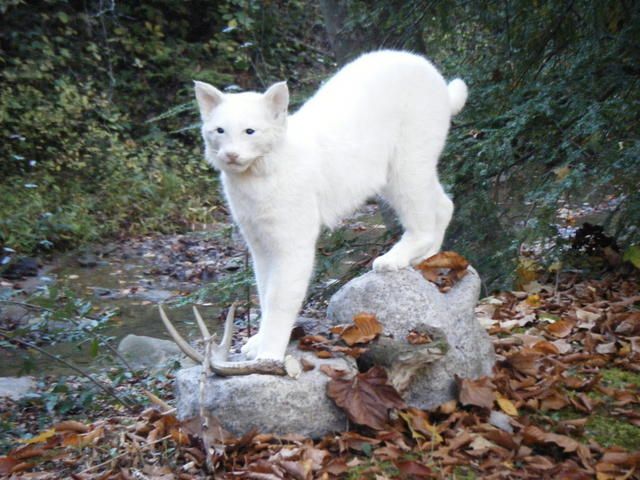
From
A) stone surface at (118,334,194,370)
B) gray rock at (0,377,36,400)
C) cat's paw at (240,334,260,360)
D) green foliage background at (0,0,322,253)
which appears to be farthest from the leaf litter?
green foliage background at (0,0,322,253)

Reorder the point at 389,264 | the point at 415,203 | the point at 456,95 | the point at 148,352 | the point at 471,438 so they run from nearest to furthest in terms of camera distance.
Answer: the point at 471,438, the point at 389,264, the point at 415,203, the point at 456,95, the point at 148,352

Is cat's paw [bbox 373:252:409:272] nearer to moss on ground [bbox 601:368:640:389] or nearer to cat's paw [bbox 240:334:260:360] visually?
cat's paw [bbox 240:334:260:360]

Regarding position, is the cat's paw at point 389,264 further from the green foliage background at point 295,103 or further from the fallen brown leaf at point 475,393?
the green foliage background at point 295,103

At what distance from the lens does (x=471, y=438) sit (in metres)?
3.13

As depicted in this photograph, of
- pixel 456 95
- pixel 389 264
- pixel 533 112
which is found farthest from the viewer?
pixel 533 112

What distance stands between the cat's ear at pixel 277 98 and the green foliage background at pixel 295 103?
2062 mm

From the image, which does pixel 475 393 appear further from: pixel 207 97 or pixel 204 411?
pixel 207 97

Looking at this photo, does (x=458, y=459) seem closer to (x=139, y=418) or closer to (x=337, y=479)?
(x=337, y=479)

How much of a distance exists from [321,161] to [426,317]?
0.87 meters

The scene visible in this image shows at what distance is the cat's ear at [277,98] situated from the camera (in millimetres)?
3309

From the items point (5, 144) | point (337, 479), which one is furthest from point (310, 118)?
point (5, 144)

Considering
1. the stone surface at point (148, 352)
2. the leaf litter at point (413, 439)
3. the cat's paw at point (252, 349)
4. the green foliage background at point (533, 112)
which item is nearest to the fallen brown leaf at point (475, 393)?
the leaf litter at point (413, 439)

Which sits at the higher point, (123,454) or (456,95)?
(456,95)

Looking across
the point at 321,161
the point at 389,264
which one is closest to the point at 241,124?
the point at 321,161
